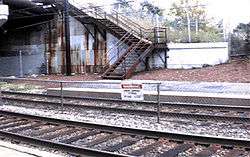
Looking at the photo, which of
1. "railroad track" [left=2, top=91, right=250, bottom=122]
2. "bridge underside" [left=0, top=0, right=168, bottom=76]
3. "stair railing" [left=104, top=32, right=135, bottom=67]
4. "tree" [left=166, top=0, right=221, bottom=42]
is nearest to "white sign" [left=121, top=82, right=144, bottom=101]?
"railroad track" [left=2, top=91, right=250, bottom=122]

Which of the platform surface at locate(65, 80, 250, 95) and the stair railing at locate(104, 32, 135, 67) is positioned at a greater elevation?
the stair railing at locate(104, 32, 135, 67)

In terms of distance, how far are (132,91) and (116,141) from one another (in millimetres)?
2735

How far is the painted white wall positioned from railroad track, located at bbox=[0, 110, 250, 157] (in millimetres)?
16789

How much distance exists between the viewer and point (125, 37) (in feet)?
102

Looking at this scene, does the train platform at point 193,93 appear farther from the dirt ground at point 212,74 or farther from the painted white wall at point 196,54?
the painted white wall at point 196,54

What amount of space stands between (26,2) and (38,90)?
1166cm

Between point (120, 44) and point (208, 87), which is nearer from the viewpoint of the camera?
point (208, 87)

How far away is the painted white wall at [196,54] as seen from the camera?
28203mm

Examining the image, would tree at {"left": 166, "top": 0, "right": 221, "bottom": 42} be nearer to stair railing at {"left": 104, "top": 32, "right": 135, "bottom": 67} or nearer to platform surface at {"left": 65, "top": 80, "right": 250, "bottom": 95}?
stair railing at {"left": 104, "top": 32, "right": 135, "bottom": 67}

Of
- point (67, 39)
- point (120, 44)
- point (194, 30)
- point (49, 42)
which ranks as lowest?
point (120, 44)

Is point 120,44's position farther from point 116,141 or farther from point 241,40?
point 116,141

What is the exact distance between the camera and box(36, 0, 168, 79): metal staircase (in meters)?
29.1

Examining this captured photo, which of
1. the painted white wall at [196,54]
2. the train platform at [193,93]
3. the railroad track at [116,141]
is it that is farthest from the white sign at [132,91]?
the painted white wall at [196,54]

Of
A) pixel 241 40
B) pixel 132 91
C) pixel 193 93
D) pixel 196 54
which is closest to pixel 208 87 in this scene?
pixel 193 93
